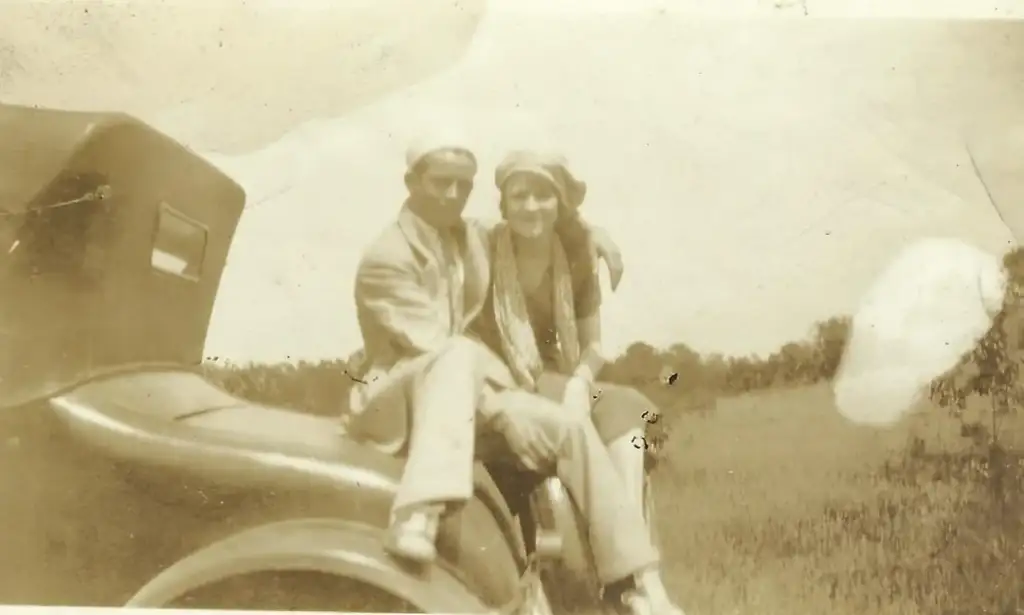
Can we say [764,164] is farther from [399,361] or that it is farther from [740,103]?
[399,361]

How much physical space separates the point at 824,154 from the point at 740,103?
17 cm

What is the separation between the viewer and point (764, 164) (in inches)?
62.9

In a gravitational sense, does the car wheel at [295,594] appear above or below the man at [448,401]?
below

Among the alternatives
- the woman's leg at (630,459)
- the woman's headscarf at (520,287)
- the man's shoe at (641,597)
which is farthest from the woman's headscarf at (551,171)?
the man's shoe at (641,597)

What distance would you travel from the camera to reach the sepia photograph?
1.45 metres

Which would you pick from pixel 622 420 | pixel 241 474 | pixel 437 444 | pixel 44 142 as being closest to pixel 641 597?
pixel 622 420

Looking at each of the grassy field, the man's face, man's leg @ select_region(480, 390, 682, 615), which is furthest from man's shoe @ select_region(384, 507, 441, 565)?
the man's face

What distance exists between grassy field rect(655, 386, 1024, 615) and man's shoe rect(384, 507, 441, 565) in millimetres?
367

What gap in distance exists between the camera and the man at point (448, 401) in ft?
4.81

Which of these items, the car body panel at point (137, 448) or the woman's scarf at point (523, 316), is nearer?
the car body panel at point (137, 448)

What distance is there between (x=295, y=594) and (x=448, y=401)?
37cm

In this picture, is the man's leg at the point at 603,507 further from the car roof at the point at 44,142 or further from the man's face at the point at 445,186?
the car roof at the point at 44,142

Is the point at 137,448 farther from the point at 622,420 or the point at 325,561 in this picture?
the point at 622,420

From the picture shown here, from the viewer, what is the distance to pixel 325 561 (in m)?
1.43
